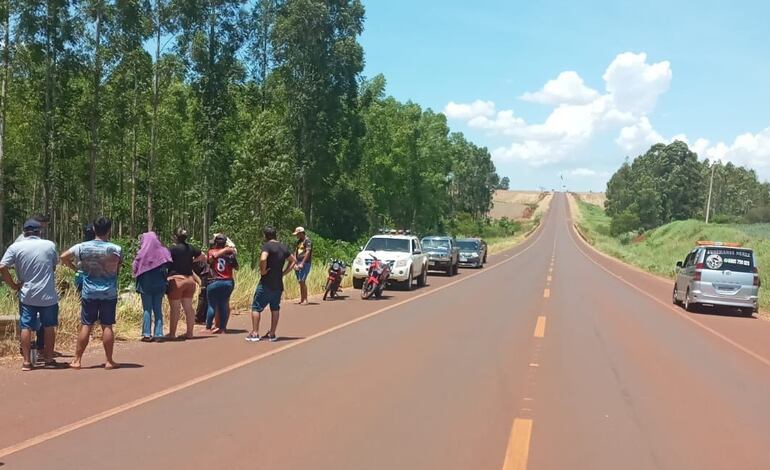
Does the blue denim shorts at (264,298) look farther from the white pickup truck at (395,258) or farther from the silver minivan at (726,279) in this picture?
the silver minivan at (726,279)

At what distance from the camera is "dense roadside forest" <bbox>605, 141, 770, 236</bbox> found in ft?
365

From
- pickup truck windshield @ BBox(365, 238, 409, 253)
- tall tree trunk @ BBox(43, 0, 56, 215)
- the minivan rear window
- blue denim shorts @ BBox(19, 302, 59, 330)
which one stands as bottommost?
blue denim shorts @ BBox(19, 302, 59, 330)

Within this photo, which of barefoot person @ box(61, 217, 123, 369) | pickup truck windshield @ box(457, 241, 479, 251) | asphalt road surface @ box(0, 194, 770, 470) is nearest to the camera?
asphalt road surface @ box(0, 194, 770, 470)

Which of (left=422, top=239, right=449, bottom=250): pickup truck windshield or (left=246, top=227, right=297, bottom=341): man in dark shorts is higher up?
(left=246, top=227, right=297, bottom=341): man in dark shorts

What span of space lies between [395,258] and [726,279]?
9875mm

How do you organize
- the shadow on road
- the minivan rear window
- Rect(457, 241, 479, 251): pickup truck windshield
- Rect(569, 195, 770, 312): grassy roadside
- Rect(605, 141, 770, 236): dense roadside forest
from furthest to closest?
1. Rect(605, 141, 770, 236): dense roadside forest
2. Rect(569, 195, 770, 312): grassy roadside
3. Rect(457, 241, 479, 251): pickup truck windshield
4. the shadow on road
5. the minivan rear window

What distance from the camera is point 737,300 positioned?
65.9 feet

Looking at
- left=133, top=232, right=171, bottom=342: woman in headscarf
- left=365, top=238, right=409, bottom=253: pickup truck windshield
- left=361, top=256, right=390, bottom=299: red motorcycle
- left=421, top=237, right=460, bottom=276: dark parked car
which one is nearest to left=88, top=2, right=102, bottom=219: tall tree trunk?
left=421, top=237, right=460, bottom=276: dark parked car

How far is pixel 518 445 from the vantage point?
6270mm

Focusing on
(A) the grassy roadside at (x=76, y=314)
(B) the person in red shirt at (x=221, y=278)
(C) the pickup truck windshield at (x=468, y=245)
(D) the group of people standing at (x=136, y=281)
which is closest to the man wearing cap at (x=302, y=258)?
(A) the grassy roadside at (x=76, y=314)

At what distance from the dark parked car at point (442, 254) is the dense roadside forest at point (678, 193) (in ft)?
259

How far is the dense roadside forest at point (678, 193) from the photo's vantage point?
11131 centimetres

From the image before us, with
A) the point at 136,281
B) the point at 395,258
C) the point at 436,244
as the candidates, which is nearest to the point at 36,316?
the point at 136,281

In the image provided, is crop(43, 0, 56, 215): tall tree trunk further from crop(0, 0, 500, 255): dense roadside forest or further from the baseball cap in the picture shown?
the baseball cap
